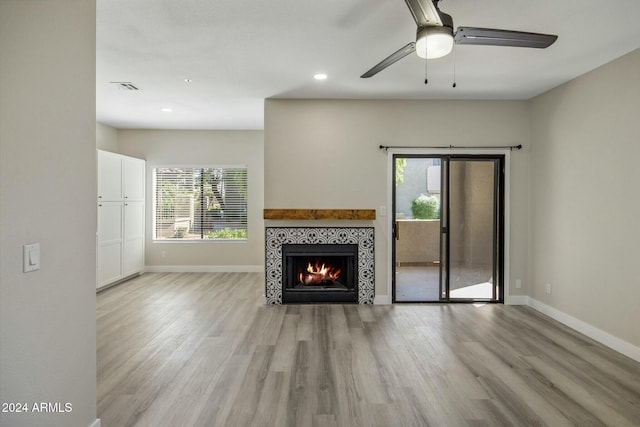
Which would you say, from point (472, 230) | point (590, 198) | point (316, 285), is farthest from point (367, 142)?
point (590, 198)

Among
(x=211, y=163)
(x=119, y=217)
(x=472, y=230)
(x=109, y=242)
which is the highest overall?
(x=211, y=163)

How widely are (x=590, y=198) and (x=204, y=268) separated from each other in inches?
239

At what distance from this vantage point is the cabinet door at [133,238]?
5980mm

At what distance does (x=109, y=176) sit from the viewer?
547 cm

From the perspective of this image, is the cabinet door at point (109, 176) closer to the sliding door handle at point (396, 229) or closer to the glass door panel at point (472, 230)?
the sliding door handle at point (396, 229)

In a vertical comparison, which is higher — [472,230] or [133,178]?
[133,178]

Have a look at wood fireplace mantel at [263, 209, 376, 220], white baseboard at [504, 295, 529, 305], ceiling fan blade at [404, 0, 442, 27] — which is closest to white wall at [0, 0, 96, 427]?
ceiling fan blade at [404, 0, 442, 27]

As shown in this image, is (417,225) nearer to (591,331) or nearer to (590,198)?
(590,198)

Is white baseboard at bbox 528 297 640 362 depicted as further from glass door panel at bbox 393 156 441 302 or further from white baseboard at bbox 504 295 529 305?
glass door panel at bbox 393 156 441 302

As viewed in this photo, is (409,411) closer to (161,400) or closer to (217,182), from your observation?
(161,400)

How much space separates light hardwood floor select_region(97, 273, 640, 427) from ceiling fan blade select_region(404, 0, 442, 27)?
7.77ft

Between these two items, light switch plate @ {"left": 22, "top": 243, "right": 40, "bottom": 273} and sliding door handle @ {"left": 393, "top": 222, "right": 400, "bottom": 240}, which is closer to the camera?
light switch plate @ {"left": 22, "top": 243, "right": 40, "bottom": 273}

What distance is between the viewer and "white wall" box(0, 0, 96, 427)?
136 centimetres

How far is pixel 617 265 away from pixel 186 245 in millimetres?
6419
